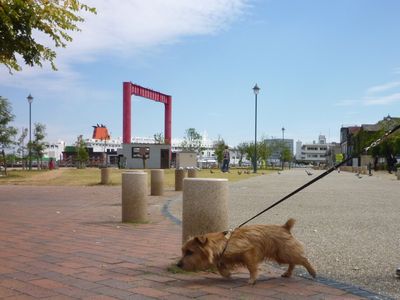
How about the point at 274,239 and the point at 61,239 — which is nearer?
the point at 274,239

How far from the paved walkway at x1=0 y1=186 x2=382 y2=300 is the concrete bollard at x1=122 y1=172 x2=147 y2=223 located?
1.24ft

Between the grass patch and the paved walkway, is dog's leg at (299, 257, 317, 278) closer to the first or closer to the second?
the paved walkway

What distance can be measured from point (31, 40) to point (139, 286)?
7.73 meters

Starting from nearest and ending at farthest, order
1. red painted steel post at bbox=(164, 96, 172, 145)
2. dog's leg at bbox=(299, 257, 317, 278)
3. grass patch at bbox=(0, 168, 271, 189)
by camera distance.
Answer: dog's leg at bbox=(299, 257, 317, 278)
grass patch at bbox=(0, 168, 271, 189)
red painted steel post at bbox=(164, 96, 172, 145)

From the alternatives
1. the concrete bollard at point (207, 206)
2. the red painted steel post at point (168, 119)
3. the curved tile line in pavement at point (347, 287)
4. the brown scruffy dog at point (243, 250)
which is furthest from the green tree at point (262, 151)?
the brown scruffy dog at point (243, 250)

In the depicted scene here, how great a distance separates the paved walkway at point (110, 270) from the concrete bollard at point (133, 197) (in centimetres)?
38

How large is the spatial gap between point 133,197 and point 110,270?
4215 millimetres

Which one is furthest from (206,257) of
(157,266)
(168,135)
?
(168,135)

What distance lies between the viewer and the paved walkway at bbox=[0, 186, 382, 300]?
4.52m

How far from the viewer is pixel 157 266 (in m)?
5.62

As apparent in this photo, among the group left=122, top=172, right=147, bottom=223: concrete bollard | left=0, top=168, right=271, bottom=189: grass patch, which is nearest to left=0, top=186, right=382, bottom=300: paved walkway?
left=122, top=172, right=147, bottom=223: concrete bollard

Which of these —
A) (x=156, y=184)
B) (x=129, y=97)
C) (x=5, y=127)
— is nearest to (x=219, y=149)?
(x=129, y=97)

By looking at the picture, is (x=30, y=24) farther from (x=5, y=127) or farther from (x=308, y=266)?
(x=5, y=127)

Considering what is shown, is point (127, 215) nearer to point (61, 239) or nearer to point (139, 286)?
point (61, 239)
